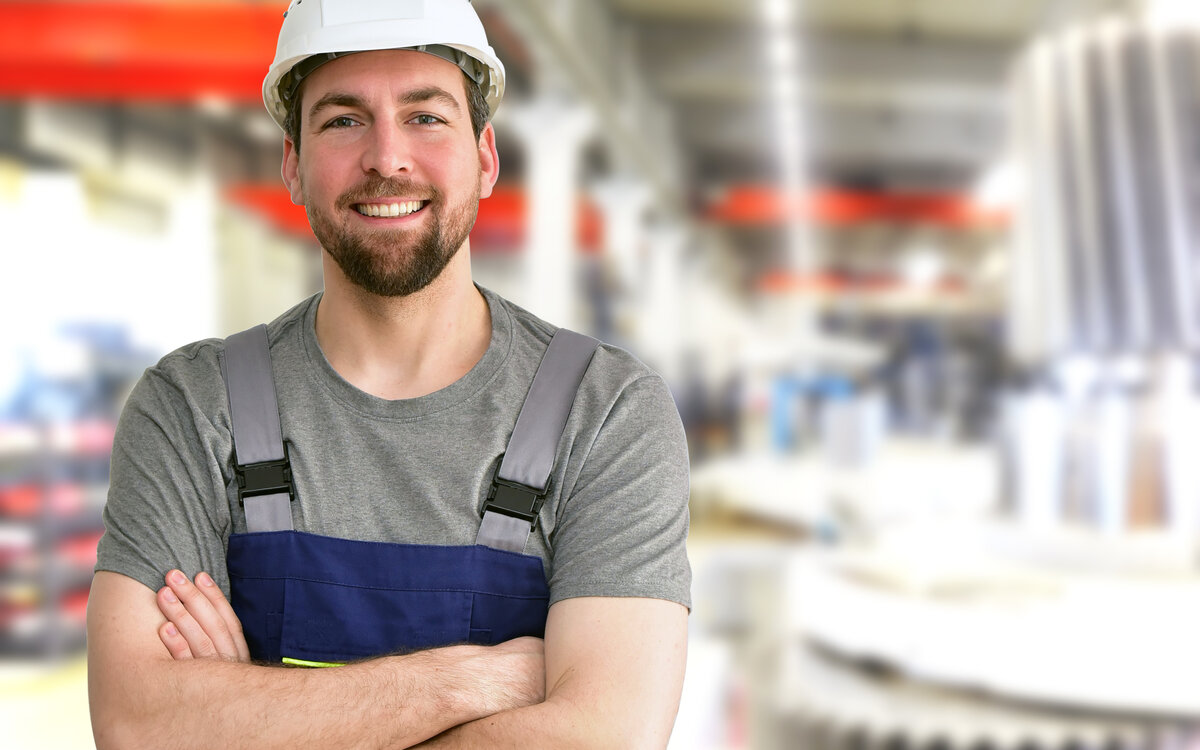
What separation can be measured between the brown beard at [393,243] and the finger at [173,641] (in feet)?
1.02

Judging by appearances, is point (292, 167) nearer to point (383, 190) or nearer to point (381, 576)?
point (383, 190)

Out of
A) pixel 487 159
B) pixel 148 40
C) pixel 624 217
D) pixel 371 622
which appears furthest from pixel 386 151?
pixel 624 217

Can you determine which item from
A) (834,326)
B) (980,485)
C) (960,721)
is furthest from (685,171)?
(960,721)

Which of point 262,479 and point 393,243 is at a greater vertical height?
point 393,243

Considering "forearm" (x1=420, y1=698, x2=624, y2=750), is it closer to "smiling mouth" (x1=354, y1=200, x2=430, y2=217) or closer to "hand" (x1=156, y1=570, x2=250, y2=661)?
"hand" (x1=156, y1=570, x2=250, y2=661)

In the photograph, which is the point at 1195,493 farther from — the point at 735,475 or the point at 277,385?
the point at 277,385

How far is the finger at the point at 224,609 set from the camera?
2.77ft

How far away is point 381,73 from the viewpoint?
2.88 feet

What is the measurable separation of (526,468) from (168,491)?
0.29m

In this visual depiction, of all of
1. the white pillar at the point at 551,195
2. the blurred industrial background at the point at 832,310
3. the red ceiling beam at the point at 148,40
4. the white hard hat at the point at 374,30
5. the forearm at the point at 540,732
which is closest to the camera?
the forearm at the point at 540,732

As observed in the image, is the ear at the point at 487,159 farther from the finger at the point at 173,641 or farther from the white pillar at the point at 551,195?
the white pillar at the point at 551,195

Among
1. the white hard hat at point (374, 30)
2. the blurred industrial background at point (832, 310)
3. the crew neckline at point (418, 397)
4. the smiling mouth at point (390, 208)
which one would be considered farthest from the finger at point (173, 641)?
the blurred industrial background at point (832, 310)

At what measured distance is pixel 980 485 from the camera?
11.5 ft

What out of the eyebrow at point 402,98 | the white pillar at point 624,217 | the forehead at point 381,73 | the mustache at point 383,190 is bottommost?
the mustache at point 383,190
